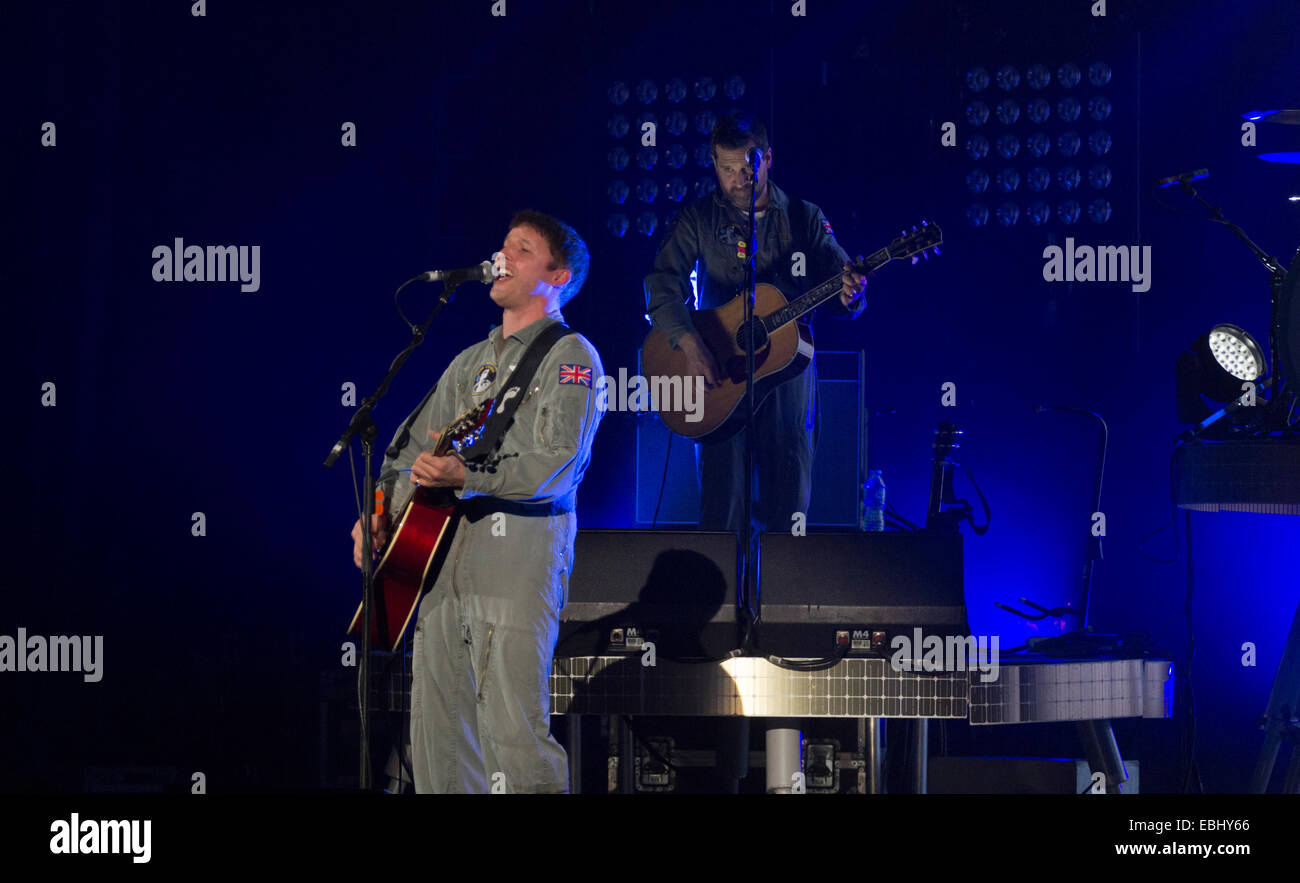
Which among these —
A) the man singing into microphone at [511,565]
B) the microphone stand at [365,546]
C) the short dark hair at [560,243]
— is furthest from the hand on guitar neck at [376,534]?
the short dark hair at [560,243]

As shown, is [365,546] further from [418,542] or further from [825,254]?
[825,254]

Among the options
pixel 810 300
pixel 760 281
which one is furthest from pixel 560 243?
pixel 760 281

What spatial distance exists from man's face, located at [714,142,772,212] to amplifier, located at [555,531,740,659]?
5.07 ft

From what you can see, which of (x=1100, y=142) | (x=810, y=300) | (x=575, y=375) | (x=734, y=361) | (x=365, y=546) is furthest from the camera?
(x=1100, y=142)

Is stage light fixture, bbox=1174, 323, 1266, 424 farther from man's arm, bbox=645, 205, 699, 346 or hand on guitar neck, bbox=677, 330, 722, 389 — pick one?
man's arm, bbox=645, 205, 699, 346

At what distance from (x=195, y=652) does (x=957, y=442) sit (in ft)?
11.7

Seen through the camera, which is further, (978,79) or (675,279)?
(978,79)

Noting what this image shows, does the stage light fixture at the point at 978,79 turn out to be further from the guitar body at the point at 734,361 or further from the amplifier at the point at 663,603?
the amplifier at the point at 663,603

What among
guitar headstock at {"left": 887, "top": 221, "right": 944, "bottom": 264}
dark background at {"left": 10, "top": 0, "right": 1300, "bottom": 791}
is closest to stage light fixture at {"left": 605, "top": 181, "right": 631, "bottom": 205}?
dark background at {"left": 10, "top": 0, "right": 1300, "bottom": 791}

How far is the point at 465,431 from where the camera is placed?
4.00m

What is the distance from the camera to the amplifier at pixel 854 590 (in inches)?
182

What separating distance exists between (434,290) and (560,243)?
268 cm

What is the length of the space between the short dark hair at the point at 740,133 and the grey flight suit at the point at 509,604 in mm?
1697

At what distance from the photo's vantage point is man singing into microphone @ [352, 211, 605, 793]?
380cm
